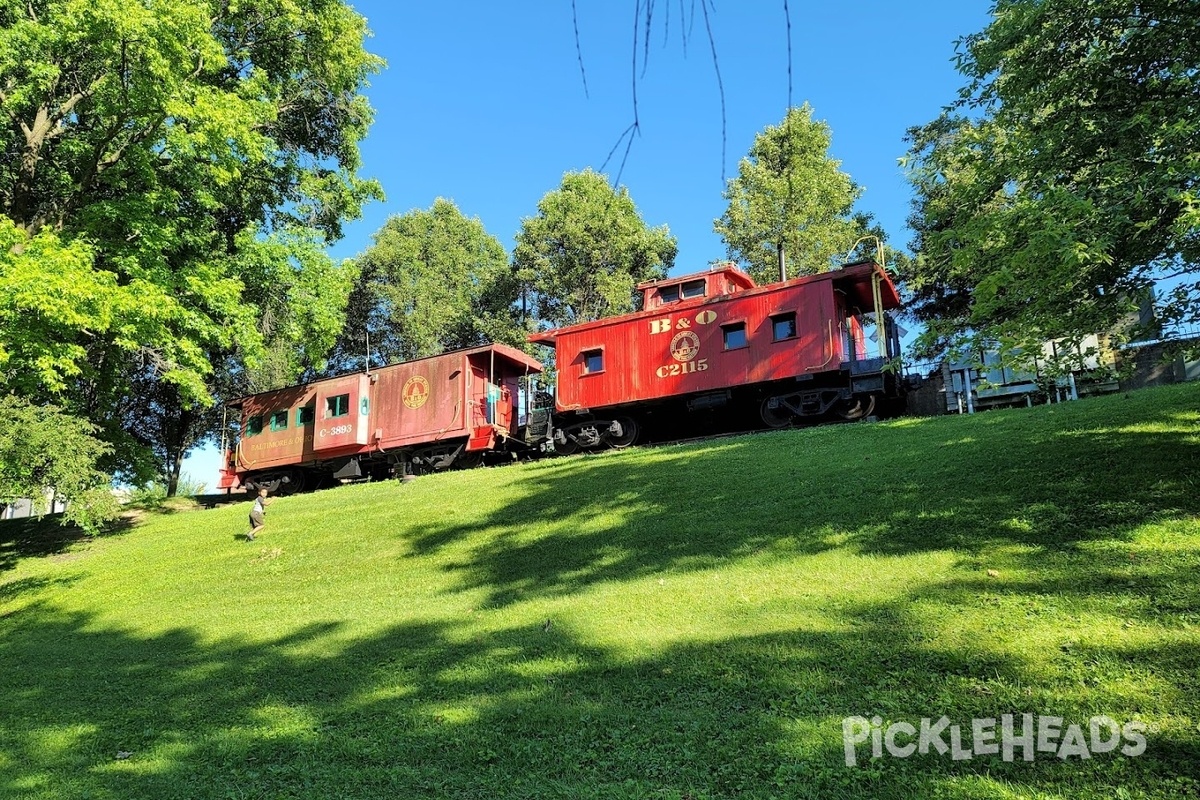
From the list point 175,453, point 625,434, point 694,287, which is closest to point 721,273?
point 694,287

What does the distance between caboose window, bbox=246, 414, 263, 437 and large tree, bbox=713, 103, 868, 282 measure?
18.3 metres

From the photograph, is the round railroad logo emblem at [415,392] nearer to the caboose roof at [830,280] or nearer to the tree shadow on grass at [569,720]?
the caboose roof at [830,280]

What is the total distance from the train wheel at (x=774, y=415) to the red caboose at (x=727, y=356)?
2cm

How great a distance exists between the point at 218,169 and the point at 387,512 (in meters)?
7.79

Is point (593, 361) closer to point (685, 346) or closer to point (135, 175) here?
point (685, 346)

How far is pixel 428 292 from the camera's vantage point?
33.9 metres

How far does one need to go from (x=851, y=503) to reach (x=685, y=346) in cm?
871

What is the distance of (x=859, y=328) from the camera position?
55.5ft

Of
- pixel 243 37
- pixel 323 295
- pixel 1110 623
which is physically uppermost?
pixel 243 37

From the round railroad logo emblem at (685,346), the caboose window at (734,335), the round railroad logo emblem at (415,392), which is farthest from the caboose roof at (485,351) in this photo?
the caboose window at (734,335)


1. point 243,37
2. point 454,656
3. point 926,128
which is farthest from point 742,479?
point 926,128

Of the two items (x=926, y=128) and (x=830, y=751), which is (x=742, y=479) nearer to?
(x=830, y=751)

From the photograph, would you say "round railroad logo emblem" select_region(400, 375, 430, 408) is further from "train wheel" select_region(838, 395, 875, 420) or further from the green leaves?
"train wheel" select_region(838, 395, 875, 420)

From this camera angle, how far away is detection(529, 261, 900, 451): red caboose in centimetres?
1551
